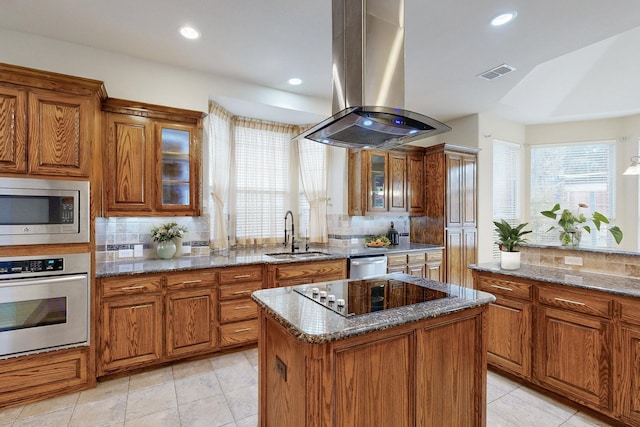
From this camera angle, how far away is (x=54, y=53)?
9.31ft

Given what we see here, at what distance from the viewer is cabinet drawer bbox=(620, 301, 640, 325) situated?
200cm

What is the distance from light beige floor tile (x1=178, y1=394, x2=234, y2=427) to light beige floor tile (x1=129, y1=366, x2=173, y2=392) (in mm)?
497

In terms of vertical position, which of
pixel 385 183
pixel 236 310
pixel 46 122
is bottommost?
pixel 236 310

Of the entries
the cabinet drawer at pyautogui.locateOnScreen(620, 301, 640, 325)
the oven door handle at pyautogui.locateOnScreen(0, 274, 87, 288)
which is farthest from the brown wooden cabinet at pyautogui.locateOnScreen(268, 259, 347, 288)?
the cabinet drawer at pyautogui.locateOnScreen(620, 301, 640, 325)

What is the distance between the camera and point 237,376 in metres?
2.82

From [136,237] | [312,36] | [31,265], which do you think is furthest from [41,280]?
[312,36]

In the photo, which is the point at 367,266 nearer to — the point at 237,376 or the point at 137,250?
the point at 237,376

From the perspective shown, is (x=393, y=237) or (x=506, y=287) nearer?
(x=506, y=287)

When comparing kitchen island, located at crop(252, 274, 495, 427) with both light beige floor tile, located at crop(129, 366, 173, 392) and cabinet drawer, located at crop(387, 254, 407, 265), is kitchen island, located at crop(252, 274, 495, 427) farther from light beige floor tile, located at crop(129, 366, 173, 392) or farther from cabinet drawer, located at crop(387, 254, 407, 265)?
cabinet drawer, located at crop(387, 254, 407, 265)

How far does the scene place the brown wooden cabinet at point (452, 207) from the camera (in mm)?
4719

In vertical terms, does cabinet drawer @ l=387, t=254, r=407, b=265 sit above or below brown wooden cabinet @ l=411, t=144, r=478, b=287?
below

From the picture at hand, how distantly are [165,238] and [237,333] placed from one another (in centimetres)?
125

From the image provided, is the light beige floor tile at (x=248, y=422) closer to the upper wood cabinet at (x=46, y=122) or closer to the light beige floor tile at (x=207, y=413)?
the light beige floor tile at (x=207, y=413)

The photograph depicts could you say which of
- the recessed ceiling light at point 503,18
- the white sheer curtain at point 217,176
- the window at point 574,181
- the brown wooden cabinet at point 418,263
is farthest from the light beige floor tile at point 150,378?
the window at point 574,181
